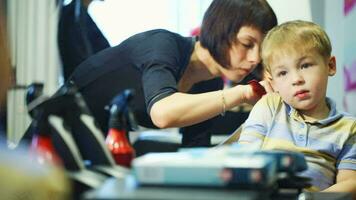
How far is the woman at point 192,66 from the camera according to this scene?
4.41 ft

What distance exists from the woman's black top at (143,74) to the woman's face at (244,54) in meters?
0.05

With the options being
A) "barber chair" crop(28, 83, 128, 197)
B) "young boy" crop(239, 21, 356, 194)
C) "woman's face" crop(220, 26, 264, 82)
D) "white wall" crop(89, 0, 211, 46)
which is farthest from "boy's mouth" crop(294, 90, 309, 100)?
"barber chair" crop(28, 83, 128, 197)

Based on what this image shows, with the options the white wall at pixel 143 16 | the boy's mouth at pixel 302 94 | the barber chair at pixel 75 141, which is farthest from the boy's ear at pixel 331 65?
the barber chair at pixel 75 141

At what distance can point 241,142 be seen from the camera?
1.29m

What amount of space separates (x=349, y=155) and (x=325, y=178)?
83mm

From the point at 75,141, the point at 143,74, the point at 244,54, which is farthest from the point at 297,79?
the point at 75,141

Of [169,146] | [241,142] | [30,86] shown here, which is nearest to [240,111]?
[241,142]

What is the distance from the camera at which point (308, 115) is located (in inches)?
49.5

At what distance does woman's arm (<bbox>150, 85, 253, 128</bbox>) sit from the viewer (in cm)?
132

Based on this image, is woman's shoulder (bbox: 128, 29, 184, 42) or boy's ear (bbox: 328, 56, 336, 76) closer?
boy's ear (bbox: 328, 56, 336, 76)

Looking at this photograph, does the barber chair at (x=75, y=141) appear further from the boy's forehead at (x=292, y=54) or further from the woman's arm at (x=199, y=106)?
the boy's forehead at (x=292, y=54)

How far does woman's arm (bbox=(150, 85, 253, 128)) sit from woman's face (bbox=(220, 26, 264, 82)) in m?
0.07

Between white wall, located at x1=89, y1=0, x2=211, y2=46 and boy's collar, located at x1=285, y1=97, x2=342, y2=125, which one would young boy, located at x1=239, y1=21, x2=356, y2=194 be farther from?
white wall, located at x1=89, y1=0, x2=211, y2=46

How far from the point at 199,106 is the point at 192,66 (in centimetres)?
13
